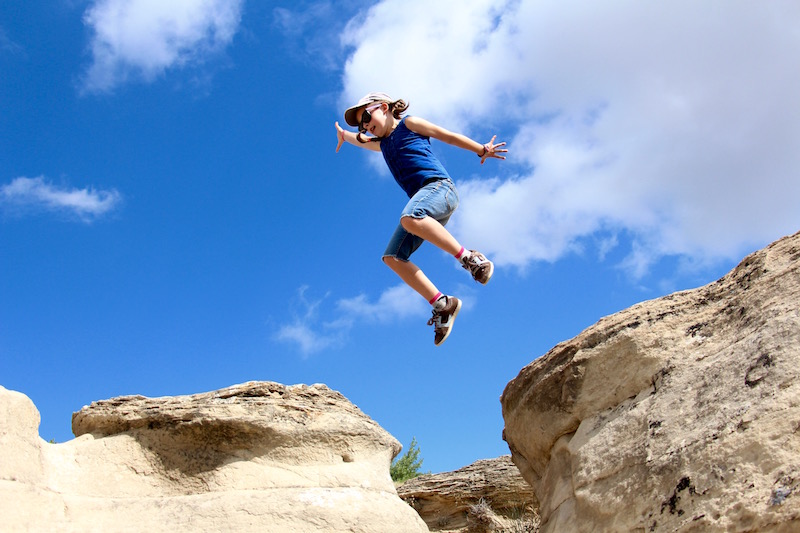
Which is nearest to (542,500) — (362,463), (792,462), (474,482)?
(362,463)

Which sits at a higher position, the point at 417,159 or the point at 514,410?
the point at 417,159

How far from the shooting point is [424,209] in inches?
256

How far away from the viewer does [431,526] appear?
1337 centimetres

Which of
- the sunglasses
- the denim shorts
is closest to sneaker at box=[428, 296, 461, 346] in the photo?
the denim shorts

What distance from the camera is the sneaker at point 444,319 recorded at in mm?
6691

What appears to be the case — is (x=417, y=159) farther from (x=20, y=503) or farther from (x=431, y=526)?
(x=431, y=526)

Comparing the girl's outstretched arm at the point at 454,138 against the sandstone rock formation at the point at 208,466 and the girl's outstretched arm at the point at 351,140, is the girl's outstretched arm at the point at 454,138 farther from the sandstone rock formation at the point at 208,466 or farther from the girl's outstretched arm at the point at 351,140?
the sandstone rock formation at the point at 208,466

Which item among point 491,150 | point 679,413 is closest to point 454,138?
point 491,150

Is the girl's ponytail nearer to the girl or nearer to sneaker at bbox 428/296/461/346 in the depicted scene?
the girl

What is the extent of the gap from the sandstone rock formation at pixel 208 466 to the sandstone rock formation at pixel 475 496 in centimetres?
608

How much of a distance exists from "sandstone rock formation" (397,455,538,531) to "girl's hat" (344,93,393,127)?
770cm

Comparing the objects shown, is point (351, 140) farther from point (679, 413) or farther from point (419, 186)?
point (679, 413)

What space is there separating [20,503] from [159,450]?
1385 mm

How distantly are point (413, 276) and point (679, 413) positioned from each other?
2610 millimetres
